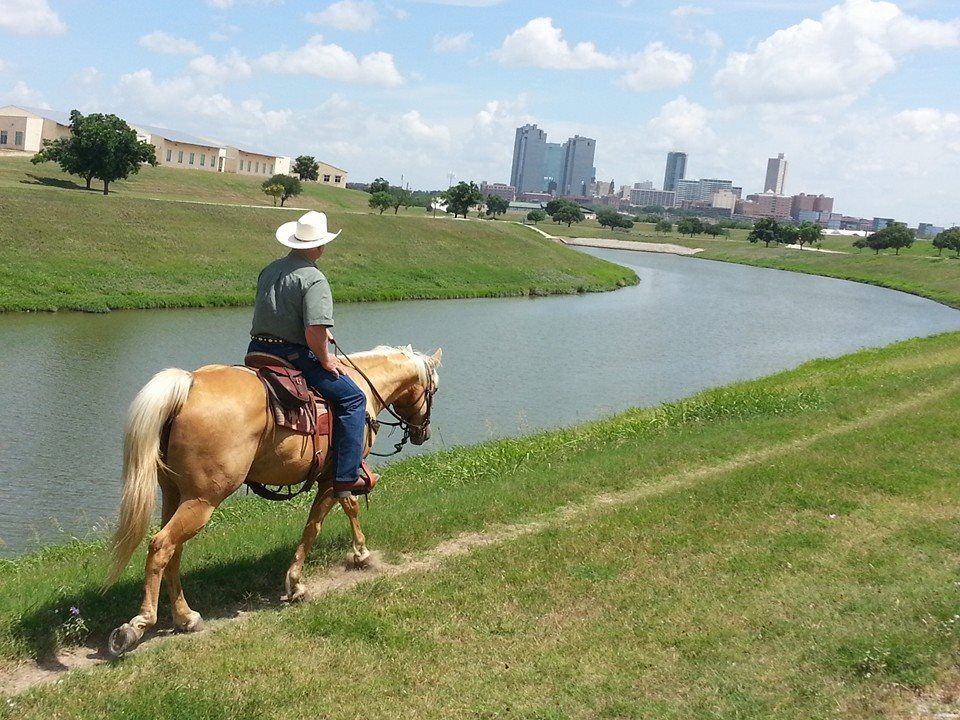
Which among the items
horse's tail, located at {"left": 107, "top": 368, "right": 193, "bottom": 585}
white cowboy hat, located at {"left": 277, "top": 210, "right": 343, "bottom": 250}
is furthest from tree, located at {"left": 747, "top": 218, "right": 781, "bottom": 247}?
horse's tail, located at {"left": 107, "top": 368, "right": 193, "bottom": 585}

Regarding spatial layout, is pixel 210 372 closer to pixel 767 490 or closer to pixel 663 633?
pixel 663 633

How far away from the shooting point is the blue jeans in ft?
24.7

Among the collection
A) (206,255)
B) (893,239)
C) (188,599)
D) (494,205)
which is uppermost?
(893,239)

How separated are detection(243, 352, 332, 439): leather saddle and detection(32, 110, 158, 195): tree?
5924cm

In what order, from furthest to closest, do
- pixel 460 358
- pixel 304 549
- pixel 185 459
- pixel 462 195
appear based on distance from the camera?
pixel 462 195 → pixel 460 358 → pixel 304 549 → pixel 185 459

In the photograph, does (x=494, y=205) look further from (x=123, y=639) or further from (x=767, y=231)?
(x=123, y=639)

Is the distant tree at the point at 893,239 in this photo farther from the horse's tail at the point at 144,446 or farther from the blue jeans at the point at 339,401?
the horse's tail at the point at 144,446

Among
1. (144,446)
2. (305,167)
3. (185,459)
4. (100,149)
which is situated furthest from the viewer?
(305,167)

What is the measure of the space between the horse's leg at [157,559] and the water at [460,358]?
5.63 metres

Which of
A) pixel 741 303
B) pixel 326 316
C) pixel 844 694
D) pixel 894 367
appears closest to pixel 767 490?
pixel 844 694

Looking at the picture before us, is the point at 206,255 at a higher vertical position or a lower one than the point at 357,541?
higher

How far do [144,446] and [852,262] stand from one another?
116 metres

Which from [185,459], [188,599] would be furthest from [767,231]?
[185,459]

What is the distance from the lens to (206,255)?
46969 mm
